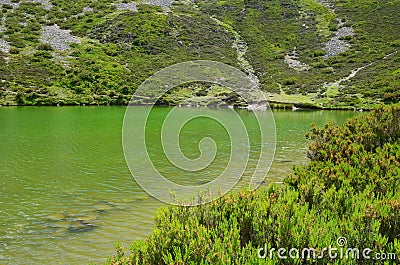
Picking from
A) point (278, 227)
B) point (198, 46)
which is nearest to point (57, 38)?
point (198, 46)

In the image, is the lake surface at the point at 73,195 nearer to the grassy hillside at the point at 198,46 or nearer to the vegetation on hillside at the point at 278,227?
the vegetation on hillside at the point at 278,227

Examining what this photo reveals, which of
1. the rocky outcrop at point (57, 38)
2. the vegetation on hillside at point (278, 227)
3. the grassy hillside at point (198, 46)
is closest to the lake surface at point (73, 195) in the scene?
the vegetation on hillside at point (278, 227)

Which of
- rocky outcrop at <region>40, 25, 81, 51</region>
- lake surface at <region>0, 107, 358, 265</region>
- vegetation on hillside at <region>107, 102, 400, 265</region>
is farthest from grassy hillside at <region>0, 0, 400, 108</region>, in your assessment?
vegetation on hillside at <region>107, 102, 400, 265</region>

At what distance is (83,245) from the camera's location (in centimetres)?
820

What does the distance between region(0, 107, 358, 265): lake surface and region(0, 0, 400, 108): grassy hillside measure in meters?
44.0

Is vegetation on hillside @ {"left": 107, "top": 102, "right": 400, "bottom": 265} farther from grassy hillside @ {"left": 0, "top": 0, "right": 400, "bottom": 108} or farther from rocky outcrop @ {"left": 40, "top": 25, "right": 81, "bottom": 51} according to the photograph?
rocky outcrop @ {"left": 40, "top": 25, "right": 81, "bottom": 51}

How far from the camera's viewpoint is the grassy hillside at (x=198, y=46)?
6869 centimetres

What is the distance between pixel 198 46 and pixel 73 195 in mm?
93651

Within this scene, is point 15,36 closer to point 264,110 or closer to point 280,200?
point 264,110

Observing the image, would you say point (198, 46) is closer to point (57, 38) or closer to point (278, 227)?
point (57, 38)

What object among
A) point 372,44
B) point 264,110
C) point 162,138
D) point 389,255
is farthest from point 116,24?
point 389,255

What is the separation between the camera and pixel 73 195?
11961 mm

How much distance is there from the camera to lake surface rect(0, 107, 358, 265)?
8148mm

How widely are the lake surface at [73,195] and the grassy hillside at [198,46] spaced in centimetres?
4396
